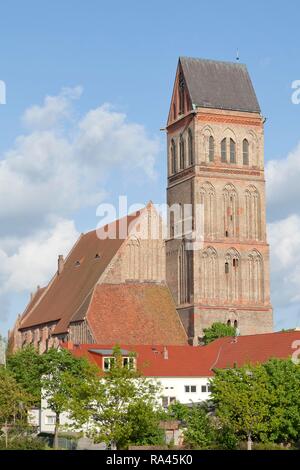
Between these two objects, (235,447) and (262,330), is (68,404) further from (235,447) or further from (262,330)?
(262,330)

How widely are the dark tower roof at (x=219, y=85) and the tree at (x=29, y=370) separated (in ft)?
99.5

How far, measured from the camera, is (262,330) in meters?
93.6

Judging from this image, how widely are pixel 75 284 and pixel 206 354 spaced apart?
2542cm

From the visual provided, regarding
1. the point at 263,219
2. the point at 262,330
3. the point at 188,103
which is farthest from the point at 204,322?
the point at 188,103

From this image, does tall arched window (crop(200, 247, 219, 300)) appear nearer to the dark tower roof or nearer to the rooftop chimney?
the dark tower roof

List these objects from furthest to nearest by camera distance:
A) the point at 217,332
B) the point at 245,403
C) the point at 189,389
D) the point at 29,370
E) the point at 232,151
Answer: the point at 232,151
the point at 217,332
the point at 189,389
the point at 29,370
the point at 245,403

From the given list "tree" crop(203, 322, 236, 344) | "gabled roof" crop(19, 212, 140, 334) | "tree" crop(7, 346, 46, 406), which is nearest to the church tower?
"tree" crop(203, 322, 236, 344)

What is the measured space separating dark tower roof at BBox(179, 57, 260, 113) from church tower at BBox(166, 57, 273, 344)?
94 mm

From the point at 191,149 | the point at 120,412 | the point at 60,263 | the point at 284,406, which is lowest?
the point at 120,412

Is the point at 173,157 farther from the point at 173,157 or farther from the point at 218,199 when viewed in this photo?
the point at 218,199

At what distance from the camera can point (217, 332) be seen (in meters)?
89.1

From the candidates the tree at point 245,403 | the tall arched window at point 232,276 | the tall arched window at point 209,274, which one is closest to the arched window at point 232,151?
the tall arched window at point 232,276

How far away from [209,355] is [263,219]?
19640 mm

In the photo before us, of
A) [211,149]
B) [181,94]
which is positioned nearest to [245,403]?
[211,149]
